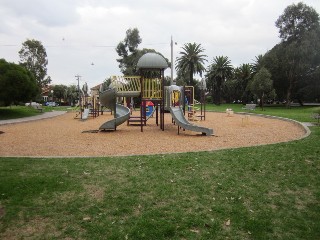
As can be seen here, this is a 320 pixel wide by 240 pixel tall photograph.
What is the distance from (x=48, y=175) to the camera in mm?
7836

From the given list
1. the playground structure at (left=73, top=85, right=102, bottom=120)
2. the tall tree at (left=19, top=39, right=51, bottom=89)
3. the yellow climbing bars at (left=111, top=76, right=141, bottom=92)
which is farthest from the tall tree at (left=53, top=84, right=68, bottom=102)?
the yellow climbing bars at (left=111, top=76, right=141, bottom=92)

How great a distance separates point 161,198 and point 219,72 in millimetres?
65617

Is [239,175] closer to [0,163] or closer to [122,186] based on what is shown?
[122,186]

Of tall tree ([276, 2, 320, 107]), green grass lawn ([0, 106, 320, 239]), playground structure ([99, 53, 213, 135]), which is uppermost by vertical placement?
tall tree ([276, 2, 320, 107])

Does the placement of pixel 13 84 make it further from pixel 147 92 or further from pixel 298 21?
pixel 298 21

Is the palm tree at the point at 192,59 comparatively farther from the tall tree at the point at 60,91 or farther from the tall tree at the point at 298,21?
the tall tree at the point at 60,91

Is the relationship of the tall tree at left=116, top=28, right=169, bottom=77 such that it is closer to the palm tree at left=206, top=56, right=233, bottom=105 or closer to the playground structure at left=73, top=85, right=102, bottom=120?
the palm tree at left=206, top=56, right=233, bottom=105

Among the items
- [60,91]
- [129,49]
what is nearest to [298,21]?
[129,49]

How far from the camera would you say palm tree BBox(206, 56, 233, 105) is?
69.9 metres

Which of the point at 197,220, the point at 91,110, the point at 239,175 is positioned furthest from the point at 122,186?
the point at 91,110

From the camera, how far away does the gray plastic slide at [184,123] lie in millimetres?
16612

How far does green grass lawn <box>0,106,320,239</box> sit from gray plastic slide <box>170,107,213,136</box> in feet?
23.0

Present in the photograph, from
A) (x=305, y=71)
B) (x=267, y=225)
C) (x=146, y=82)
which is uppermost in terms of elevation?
(x=305, y=71)

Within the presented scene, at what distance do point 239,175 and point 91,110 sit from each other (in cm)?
2977
